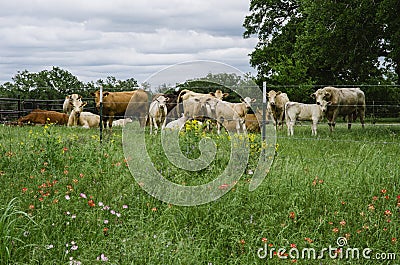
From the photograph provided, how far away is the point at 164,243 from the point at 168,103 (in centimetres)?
1088

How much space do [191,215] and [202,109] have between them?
743 cm

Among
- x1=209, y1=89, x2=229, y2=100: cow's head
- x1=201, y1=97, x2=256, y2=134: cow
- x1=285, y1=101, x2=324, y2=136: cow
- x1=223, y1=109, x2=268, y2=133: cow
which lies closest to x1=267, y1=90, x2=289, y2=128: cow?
x1=285, y1=101, x2=324, y2=136: cow

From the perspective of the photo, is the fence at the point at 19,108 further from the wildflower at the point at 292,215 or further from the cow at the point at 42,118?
the wildflower at the point at 292,215

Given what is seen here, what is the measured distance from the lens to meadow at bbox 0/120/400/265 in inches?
189

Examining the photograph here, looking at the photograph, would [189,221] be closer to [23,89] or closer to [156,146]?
[156,146]

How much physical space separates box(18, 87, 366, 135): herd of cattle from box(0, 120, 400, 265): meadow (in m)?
5.77

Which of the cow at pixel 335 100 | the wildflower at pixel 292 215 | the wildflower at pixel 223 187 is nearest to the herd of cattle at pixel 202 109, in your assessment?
the cow at pixel 335 100

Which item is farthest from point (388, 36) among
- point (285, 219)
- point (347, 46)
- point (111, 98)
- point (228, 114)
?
point (285, 219)

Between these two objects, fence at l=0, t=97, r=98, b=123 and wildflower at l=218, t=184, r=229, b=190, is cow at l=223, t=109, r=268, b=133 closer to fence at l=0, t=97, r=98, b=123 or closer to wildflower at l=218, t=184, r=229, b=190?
fence at l=0, t=97, r=98, b=123

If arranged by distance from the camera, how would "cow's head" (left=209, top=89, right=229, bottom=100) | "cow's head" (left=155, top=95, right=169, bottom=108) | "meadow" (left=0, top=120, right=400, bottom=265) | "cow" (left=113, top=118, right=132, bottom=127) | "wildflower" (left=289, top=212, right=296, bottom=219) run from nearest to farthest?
"meadow" (left=0, top=120, right=400, bottom=265), "wildflower" (left=289, top=212, right=296, bottom=219), "cow's head" (left=209, top=89, right=229, bottom=100), "cow's head" (left=155, top=95, right=169, bottom=108), "cow" (left=113, top=118, right=132, bottom=127)

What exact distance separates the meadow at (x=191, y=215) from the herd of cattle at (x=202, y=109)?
227 inches

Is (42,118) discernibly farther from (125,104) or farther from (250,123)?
(250,123)

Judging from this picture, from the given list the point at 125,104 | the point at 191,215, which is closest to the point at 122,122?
the point at 125,104

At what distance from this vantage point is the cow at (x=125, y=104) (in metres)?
16.7
